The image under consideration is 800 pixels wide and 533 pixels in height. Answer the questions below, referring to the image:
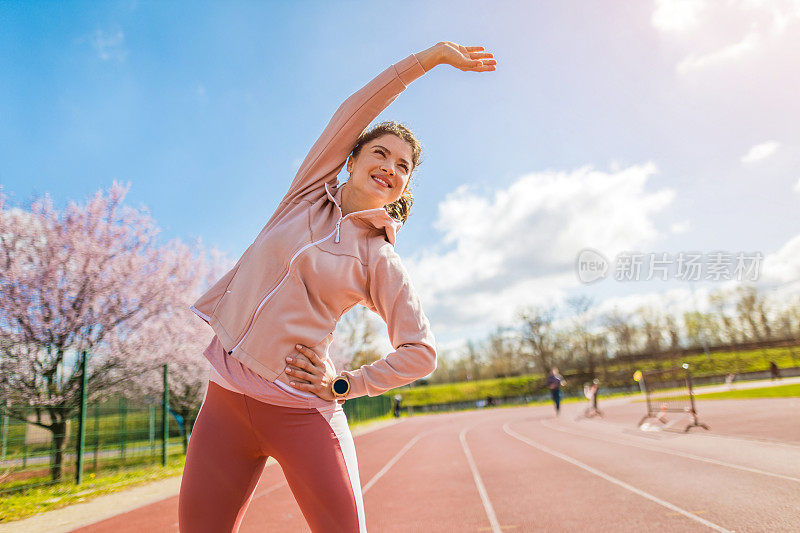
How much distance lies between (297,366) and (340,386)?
0.47 ft

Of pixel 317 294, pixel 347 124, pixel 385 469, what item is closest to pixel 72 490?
pixel 385 469

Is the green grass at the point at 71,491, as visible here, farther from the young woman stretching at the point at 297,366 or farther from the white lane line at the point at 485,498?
the young woman stretching at the point at 297,366

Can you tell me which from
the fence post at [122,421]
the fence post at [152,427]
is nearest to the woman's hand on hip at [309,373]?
the fence post at [122,421]

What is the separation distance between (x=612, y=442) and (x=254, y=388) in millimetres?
10764

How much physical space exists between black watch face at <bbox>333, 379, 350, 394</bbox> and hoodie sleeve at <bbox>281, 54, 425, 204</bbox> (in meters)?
0.70

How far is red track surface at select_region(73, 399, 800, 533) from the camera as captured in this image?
452 cm

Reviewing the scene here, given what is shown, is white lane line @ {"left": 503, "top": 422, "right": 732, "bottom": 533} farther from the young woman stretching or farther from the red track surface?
the young woman stretching

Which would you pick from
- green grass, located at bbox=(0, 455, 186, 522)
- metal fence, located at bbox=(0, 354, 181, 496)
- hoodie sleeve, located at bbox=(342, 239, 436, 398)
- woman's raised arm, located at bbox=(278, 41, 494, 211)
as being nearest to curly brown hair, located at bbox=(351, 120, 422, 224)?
woman's raised arm, located at bbox=(278, 41, 494, 211)

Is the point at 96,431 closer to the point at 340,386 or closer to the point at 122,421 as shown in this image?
the point at 122,421

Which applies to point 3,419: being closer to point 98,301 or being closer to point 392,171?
point 98,301

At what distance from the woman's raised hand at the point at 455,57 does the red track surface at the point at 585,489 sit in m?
4.31

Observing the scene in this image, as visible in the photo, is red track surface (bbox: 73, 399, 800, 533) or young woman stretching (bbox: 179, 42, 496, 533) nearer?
young woman stretching (bbox: 179, 42, 496, 533)

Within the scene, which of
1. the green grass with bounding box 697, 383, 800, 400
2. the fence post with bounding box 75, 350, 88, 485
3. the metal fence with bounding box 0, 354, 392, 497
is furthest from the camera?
the green grass with bounding box 697, 383, 800, 400

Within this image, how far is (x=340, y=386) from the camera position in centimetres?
140
